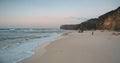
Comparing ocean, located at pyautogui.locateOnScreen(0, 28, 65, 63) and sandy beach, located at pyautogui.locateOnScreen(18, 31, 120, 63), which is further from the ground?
sandy beach, located at pyautogui.locateOnScreen(18, 31, 120, 63)

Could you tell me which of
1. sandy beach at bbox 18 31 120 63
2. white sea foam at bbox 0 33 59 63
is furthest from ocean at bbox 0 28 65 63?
sandy beach at bbox 18 31 120 63

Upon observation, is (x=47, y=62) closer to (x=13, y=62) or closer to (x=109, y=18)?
(x=13, y=62)

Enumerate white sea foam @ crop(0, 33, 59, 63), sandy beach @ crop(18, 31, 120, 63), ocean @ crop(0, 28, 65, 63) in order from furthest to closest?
ocean @ crop(0, 28, 65, 63)
white sea foam @ crop(0, 33, 59, 63)
sandy beach @ crop(18, 31, 120, 63)

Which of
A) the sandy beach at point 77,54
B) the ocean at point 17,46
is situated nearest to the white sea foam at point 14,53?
the ocean at point 17,46

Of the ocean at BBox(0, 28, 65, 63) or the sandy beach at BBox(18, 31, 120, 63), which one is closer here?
the sandy beach at BBox(18, 31, 120, 63)

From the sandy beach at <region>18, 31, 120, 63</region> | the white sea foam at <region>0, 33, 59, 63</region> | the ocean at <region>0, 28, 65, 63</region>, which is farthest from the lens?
the ocean at <region>0, 28, 65, 63</region>

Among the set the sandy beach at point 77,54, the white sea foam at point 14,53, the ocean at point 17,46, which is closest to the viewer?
the sandy beach at point 77,54

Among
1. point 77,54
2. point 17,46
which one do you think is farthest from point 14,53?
point 77,54

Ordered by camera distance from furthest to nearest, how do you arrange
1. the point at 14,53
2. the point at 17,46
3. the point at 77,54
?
1. the point at 17,46
2. the point at 14,53
3. the point at 77,54

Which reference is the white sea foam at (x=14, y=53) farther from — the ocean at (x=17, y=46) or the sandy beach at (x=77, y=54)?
the sandy beach at (x=77, y=54)

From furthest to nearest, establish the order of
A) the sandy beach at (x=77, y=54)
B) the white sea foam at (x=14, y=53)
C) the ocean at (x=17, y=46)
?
the ocean at (x=17, y=46), the white sea foam at (x=14, y=53), the sandy beach at (x=77, y=54)

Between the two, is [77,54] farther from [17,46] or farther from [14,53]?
[17,46]

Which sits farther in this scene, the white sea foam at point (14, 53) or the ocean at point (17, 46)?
the ocean at point (17, 46)

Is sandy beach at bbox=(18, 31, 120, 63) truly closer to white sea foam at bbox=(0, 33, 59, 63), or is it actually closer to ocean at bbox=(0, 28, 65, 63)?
white sea foam at bbox=(0, 33, 59, 63)
